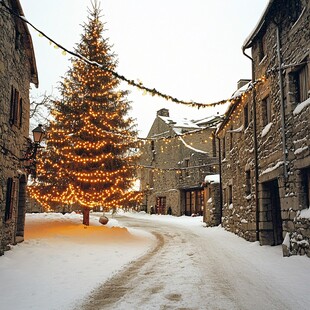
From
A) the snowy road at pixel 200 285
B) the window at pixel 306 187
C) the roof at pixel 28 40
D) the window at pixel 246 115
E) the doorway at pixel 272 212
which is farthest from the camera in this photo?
the window at pixel 246 115

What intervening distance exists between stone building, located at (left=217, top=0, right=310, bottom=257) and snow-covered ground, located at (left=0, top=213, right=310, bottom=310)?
93 centimetres

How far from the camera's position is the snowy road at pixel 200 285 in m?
5.35

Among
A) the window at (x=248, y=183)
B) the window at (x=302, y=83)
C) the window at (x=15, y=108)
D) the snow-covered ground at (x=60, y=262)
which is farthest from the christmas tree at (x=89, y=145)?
the window at (x=302, y=83)

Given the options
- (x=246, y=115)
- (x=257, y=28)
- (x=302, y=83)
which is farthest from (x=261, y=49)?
(x=302, y=83)

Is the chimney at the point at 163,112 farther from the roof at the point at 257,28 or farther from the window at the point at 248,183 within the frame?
the roof at the point at 257,28

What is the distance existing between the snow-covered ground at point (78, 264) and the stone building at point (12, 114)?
99cm

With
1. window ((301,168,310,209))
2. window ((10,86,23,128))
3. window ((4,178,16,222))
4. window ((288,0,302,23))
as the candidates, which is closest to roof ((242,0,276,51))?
window ((288,0,302,23))

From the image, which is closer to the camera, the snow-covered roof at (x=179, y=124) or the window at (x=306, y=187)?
the window at (x=306, y=187)

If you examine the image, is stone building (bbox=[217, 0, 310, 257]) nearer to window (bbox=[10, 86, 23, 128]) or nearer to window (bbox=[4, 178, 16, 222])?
window (bbox=[10, 86, 23, 128])

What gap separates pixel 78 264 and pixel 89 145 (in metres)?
6.87

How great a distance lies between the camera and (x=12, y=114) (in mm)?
10094

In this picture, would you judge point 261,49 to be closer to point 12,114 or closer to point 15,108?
point 15,108

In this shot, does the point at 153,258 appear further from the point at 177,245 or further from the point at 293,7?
the point at 293,7

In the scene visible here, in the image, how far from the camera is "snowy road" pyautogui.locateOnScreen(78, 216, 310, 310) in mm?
5348
